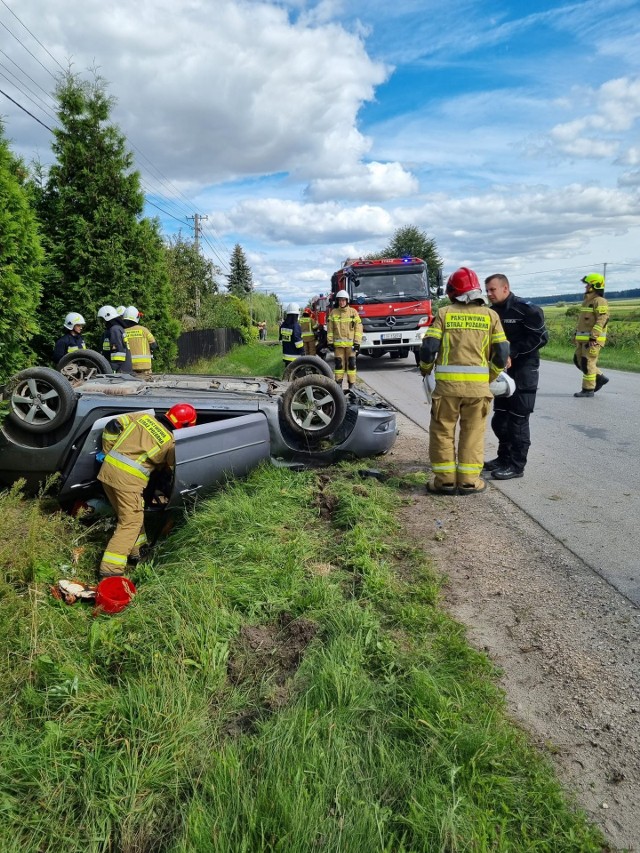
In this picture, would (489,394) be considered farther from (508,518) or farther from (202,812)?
(202,812)

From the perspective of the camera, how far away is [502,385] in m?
4.95

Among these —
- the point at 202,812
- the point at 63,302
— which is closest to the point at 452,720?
the point at 202,812

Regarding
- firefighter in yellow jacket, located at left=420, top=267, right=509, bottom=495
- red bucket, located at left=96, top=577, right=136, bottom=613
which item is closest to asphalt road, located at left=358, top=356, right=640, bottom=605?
firefighter in yellow jacket, located at left=420, top=267, right=509, bottom=495

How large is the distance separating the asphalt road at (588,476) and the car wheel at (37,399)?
333cm

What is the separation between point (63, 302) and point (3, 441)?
5745 millimetres

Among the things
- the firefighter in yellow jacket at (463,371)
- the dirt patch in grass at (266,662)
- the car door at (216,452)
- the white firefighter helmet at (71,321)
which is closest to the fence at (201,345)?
the white firefighter helmet at (71,321)

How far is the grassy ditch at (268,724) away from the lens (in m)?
1.78

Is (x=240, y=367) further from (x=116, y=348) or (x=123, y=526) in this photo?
(x=123, y=526)

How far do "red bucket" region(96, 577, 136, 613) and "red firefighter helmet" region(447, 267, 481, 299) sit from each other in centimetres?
320

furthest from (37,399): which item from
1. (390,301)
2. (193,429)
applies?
(390,301)

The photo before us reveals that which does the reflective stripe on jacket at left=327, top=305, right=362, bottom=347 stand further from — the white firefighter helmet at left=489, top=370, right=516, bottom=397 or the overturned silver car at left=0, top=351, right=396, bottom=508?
the white firefighter helmet at left=489, top=370, right=516, bottom=397

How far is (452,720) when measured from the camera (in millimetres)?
2072

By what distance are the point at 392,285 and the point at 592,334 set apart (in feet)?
20.1

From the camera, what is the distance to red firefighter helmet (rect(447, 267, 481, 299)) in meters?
4.62
